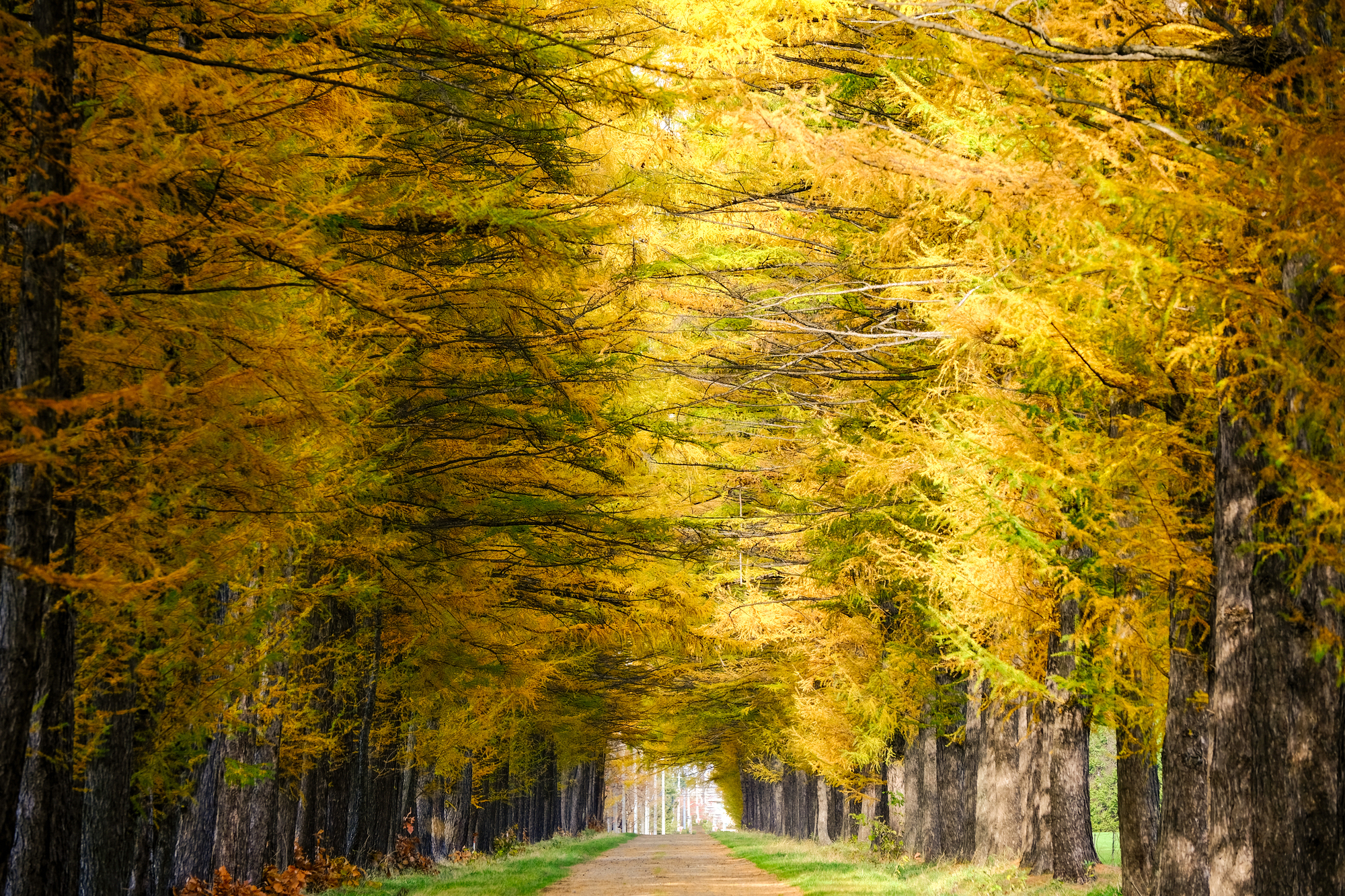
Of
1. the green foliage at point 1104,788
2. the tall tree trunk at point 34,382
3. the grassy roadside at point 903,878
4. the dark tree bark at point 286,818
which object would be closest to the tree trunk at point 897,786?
the grassy roadside at point 903,878

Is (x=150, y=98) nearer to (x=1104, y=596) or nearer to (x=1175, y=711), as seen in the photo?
(x=1104, y=596)

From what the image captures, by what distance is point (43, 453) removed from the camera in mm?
4602

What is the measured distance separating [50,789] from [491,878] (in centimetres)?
1643

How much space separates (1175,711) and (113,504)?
7.52 metres

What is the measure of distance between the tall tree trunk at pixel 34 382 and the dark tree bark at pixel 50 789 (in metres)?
0.81

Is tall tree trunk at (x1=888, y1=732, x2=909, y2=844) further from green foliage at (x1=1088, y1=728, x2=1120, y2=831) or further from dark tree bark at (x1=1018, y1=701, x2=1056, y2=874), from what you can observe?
green foliage at (x1=1088, y1=728, x2=1120, y2=831)

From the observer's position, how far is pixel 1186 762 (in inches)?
313

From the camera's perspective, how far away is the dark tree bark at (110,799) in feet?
27.5

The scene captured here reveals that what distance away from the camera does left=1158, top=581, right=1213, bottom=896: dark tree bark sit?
7.94m

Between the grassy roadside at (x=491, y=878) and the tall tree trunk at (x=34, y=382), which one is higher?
the tall tree trunk at (x=34, y=382)

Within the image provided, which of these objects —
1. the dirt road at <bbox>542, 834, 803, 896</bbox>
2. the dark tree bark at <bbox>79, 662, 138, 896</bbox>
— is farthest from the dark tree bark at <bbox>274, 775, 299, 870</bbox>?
the dark tree bark at <bbox>79, 662, 138, 896</bbox>

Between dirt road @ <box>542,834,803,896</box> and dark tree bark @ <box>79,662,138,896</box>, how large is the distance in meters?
10.7

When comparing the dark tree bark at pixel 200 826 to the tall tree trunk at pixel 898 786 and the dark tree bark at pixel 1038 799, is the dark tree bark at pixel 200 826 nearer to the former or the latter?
the dark tree bark at pixel 1038 799

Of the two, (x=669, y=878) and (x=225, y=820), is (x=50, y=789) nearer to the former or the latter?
(x=225, y=820)
